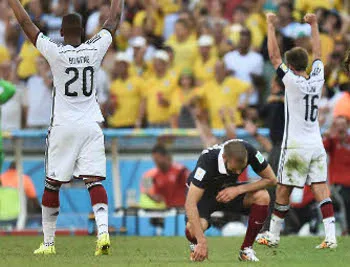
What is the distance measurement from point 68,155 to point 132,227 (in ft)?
21.1

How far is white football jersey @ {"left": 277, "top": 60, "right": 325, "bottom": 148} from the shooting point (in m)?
13.5

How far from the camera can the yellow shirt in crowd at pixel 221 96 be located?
1970 centimetres

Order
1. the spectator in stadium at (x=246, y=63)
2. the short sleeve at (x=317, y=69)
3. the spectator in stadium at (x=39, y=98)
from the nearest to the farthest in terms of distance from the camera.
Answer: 1. the short sleeve at (x=317, y=69)
2. the spectator in stadium at (x=246, y=63)
3. the spectator in stadium at (x=39, y=98)

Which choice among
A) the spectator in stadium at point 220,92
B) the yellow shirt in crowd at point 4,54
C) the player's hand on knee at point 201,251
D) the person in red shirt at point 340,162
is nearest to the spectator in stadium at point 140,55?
the spectator in stadium at point 220,92

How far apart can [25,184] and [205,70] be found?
3837 mm

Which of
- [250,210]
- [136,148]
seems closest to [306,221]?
[136,148]

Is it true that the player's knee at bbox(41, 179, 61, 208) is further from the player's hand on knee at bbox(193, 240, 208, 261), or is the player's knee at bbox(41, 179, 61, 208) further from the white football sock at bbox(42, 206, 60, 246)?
the player's hand on knee at bbox(193, 240, 208, 261)

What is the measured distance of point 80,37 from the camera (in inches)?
474

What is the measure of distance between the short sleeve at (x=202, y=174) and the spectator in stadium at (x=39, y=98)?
31.8 ft

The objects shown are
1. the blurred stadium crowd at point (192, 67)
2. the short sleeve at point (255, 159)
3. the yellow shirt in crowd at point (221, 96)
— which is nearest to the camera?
the short sleeve at point (255, 159)

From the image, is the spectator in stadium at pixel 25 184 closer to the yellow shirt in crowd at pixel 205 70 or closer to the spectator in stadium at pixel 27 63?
the spectator in stadium at pixel 27 63

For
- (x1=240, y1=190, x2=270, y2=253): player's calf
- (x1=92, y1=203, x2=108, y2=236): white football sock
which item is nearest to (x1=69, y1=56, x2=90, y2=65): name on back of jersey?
(x1=92, y1=203, x2=108, y2=236): white football sock

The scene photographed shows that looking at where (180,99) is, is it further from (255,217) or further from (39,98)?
(255,217)

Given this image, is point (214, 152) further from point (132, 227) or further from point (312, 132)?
point (132, 227)
